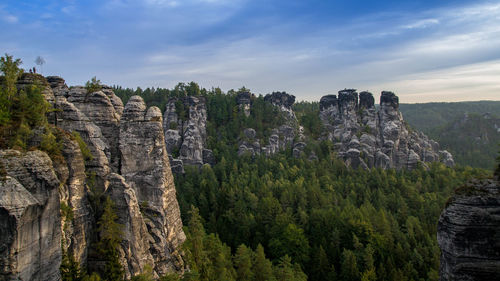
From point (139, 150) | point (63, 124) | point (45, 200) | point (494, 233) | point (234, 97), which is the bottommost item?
point (494, 233)

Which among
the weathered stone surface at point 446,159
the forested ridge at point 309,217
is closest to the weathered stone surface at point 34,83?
the forested ridge at point 309,217

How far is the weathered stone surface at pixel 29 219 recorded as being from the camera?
45.0 feet

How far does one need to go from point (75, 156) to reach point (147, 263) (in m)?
8.81

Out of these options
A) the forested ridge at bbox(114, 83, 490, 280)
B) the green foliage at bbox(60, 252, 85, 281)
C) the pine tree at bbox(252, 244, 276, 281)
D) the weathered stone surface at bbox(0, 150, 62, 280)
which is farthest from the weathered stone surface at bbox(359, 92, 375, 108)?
the weathered stone surface at bbox(0, 150, 62, 280)

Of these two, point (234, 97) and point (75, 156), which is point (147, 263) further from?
point (234, 97)

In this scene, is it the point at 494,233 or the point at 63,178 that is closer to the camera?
the point at 494,233

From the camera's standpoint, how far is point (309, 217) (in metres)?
48.8

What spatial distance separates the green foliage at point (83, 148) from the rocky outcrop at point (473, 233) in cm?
2293

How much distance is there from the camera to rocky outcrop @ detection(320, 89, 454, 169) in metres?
75.8

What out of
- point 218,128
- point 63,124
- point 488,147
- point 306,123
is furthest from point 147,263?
point 488,147

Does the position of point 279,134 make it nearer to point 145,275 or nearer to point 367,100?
point 367,100

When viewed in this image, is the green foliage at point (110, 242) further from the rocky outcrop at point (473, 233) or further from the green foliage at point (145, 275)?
the rocky outcrop at point (473, 233)

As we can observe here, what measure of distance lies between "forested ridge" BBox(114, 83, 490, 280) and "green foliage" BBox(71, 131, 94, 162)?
12.0 meters

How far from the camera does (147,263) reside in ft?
72.2
